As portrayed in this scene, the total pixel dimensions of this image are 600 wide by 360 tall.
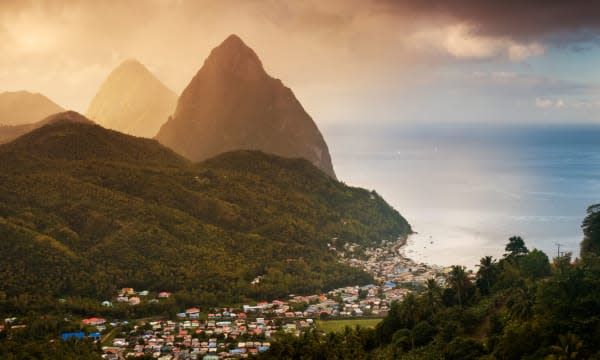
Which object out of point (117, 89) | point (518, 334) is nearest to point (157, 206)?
point (518, 334)

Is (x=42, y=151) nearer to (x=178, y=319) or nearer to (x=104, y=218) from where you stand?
(x=104, y=218)

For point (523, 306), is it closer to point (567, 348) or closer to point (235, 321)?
point (567, 348)

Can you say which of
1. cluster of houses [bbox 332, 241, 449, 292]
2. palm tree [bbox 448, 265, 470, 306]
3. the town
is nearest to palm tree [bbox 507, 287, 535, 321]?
palm tree [bbox 448, 265, 470, 306]

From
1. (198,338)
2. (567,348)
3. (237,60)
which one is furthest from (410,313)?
(237,60)

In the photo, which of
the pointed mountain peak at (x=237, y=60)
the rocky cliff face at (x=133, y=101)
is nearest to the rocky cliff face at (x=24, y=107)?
the rocky cliff face at (x=133, y=101)

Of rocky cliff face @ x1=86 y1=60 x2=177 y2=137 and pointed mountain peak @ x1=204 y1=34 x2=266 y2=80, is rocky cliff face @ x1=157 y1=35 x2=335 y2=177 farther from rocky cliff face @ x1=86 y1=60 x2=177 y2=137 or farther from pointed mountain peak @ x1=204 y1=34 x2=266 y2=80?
rocky cliff face @ x1=86 y1=60 x2=177 y2=137

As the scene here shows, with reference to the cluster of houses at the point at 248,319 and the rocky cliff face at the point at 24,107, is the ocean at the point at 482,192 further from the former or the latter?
the rocky cliff face at the point at 24,107
